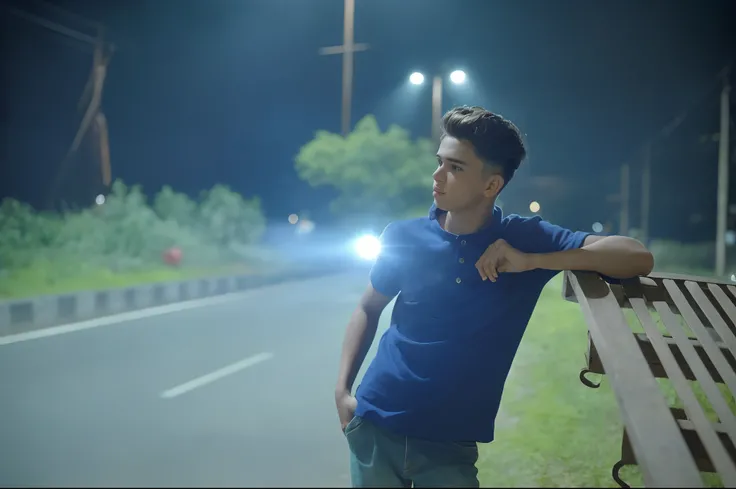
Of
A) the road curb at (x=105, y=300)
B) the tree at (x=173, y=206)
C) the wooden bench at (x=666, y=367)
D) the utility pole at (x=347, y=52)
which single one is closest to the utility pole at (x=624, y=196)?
the utility pole at (x=347, y=52)

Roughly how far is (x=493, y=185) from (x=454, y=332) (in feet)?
1.12

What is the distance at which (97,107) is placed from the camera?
16.8 ft

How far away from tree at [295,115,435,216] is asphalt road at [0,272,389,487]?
158 cm

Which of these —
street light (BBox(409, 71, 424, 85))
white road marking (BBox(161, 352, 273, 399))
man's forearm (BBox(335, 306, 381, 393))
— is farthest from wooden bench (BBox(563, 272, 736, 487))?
white road marking (BBox(161, 352, 273, 399))

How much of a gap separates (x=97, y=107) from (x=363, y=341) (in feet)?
14.4

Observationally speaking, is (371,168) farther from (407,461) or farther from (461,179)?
(407,461)

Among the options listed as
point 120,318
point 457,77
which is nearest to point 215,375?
point 120,318

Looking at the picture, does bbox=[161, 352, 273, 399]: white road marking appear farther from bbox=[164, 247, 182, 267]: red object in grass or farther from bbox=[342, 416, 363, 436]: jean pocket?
bbox=[164, 247, 182, 267]: red object in grass

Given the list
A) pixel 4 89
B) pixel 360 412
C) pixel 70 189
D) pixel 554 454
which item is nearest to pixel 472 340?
pixel 360 412

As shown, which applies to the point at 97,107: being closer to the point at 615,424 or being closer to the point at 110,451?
the point at 110,451

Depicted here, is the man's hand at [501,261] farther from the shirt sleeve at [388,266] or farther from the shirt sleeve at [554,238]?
the shirt sleeve at [388,266]

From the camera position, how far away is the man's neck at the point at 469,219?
56.7 inches

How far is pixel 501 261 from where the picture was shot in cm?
134

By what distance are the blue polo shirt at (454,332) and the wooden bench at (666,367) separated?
149mm
